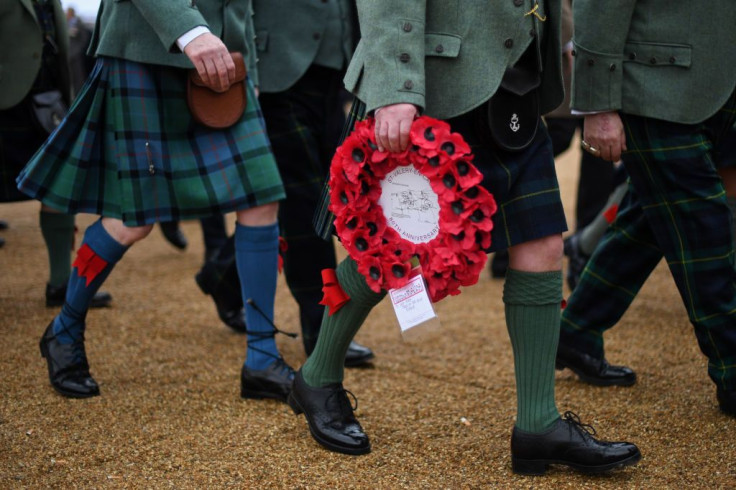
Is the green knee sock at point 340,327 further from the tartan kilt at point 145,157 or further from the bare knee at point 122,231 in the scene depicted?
the bare knee at point 122,231

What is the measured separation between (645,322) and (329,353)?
6.73 feet

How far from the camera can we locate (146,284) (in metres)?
4.91

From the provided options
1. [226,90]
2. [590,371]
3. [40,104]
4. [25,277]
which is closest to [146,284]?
[25,277]

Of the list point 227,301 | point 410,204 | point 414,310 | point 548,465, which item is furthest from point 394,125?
point 227,301

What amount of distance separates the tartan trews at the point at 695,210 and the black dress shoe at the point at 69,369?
1.91 metres

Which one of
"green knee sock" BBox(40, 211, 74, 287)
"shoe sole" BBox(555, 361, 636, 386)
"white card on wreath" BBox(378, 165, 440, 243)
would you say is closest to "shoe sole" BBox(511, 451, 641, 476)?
"white card on wreath" BBox(378, 165, 440, 243)

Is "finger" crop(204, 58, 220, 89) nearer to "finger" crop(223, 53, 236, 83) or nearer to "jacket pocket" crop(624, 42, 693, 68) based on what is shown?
"finger" crop(223, 53, 236, 83)

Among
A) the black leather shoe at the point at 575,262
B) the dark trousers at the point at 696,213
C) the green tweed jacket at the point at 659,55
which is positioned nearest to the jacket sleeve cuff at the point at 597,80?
the green tweed jacket at the point at 659,55

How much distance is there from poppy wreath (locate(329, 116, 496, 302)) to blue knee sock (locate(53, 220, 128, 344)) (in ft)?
3.37

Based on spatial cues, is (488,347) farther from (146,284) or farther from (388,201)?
(146,284)

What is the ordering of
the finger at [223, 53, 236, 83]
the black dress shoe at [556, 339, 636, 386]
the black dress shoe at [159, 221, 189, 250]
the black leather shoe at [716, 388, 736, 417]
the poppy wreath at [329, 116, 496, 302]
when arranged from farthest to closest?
1. the black dress shoe at [159, 221, 189, 250]
2. the black dress shoe at [556, 339, 636, 386]
3. the black leather shoe at [716, 388, 736, 417]
4. the finger at [223, 53, 236, 83]
5. the poppy wreath at [329, 116, 496, 302]

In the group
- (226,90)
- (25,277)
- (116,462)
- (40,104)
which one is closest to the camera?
(116,462)

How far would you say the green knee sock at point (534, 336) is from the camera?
2291 mm

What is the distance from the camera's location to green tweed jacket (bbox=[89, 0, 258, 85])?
2566mm
